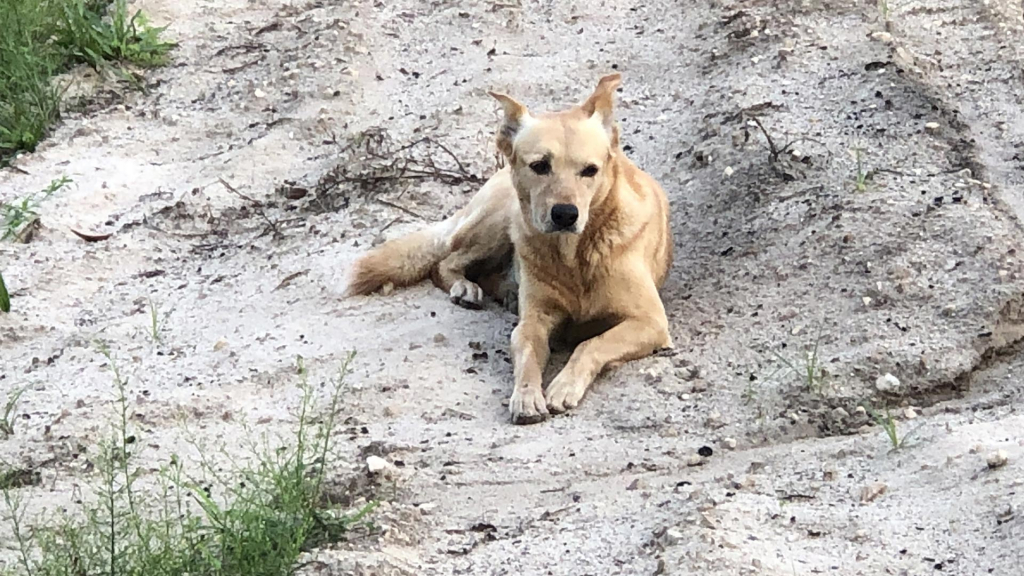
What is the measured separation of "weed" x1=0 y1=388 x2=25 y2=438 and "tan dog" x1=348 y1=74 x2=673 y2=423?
4.53 feet

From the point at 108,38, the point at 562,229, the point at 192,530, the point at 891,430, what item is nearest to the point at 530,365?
the point at 562,229

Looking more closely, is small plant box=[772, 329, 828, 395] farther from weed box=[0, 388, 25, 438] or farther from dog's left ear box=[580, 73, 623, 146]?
weed box=[0, 388, 25, 438]

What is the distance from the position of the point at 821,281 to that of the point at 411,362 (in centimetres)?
153

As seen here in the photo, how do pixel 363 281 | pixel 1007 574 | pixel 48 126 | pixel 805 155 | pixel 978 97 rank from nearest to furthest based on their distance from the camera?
pixel 1007 574, pixel 363 281, pixel 805 155, pixel 978 97, pixel 48 126

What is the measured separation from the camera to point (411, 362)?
183 inches

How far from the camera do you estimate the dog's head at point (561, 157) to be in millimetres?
4551

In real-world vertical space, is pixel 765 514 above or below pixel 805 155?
above

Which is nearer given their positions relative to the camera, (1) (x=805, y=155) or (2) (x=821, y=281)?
(2) (x=821, y=281)

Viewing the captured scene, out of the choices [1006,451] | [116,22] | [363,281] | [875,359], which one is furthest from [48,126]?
[1006,451]

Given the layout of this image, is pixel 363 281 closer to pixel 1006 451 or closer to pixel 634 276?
→ pixel 634 276

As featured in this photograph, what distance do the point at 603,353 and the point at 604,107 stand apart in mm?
938

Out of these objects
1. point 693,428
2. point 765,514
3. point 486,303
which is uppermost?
point 765,514

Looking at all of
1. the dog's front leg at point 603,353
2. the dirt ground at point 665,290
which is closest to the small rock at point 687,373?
the dirt ground at point 665,290

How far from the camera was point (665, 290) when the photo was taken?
205 inches
